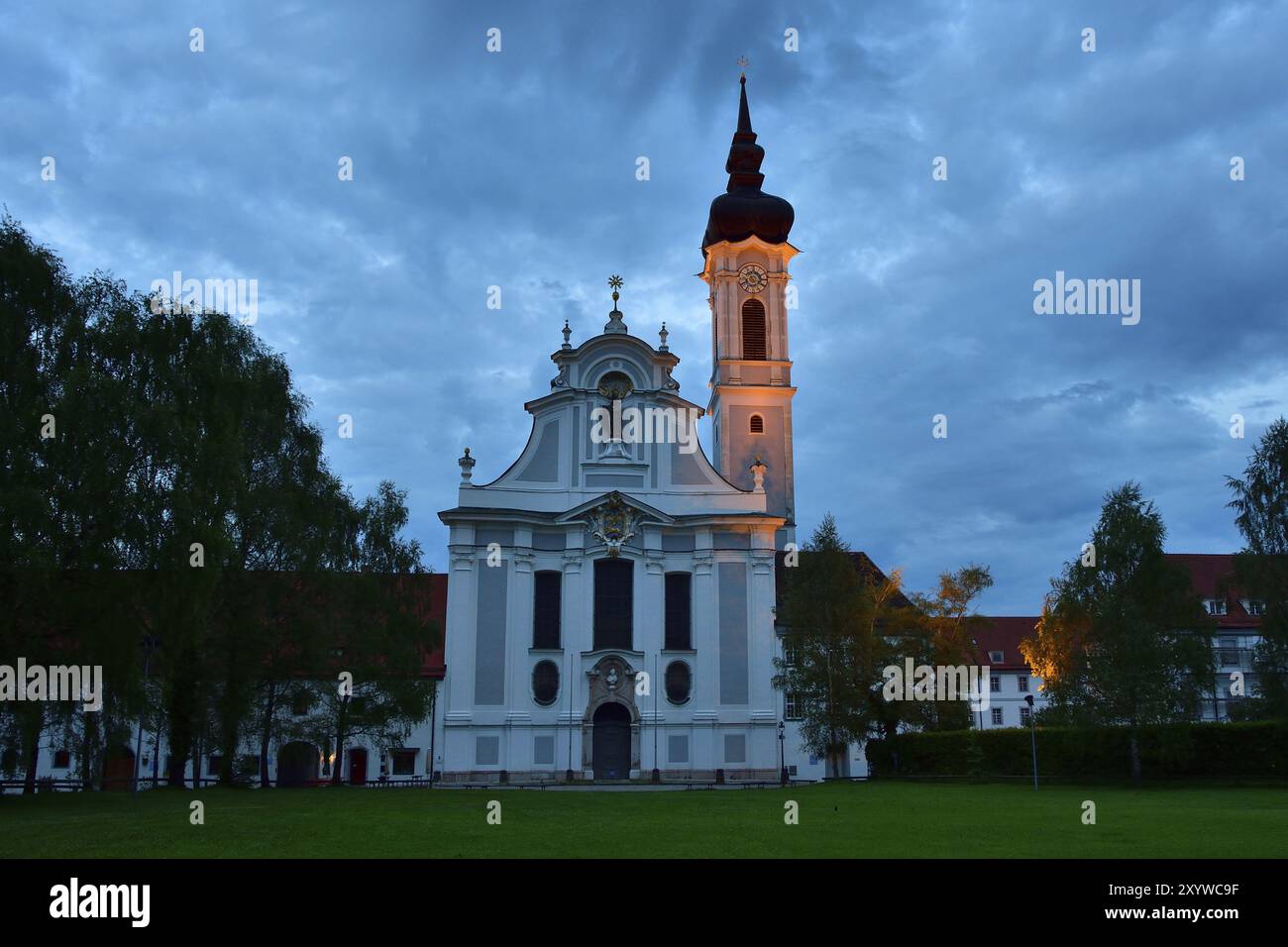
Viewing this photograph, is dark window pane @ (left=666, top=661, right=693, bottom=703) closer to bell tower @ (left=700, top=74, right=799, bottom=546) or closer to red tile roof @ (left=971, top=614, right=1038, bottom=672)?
bell tower @ (left=700, top=74, right=799, bottom=546)

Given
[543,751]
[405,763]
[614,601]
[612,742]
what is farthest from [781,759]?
[405,763]

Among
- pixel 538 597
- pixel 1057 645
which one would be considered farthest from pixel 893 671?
pixel 538 597

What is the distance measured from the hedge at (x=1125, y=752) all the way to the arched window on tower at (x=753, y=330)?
2508cm

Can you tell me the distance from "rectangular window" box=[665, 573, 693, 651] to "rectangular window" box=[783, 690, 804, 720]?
4684 mm

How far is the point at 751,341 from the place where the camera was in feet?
202

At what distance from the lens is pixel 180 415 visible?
29016mm

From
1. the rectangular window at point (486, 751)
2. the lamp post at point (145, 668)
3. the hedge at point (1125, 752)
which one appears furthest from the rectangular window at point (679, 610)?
the lamp post at point (145, 668)

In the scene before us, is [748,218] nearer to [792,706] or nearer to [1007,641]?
[792,706]

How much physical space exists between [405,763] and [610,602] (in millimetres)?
14944

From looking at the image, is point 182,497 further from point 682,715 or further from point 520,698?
point 682,715

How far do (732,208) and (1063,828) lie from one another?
49001mm

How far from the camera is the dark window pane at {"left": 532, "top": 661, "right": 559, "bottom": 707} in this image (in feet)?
148

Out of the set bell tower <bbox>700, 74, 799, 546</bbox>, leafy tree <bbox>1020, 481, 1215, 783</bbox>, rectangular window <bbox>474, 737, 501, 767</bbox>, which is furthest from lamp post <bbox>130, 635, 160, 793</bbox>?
bell tower <bbox>700, 74, 799, 546</bbox>

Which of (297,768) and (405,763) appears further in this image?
(405,763)
